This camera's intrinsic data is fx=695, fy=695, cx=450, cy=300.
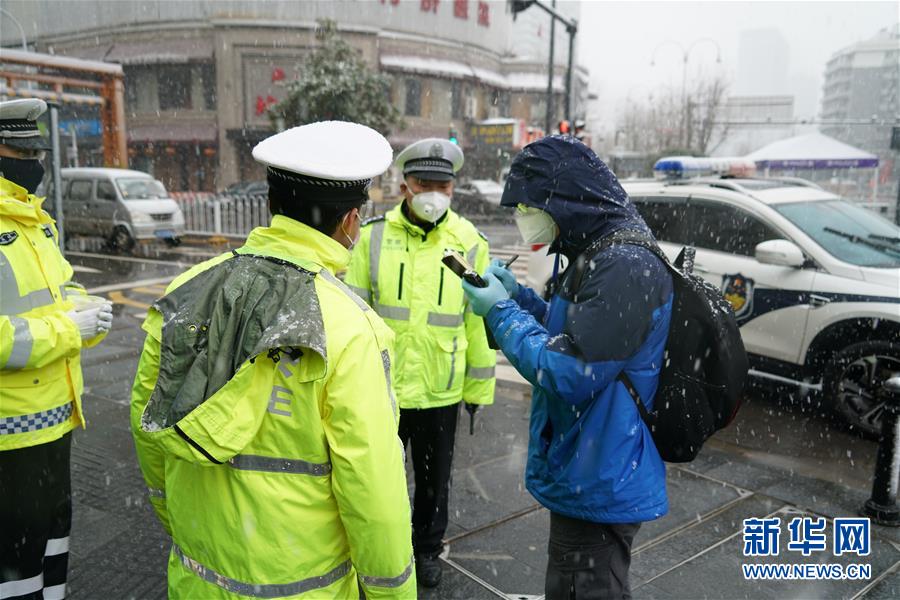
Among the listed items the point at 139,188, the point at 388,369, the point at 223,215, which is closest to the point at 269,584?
the point at 388,369

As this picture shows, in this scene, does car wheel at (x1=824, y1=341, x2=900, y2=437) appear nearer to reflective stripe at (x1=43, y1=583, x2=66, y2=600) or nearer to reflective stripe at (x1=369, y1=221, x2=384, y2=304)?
reflective stripe at (x1=369, y1=221, x2=384, y2=304)

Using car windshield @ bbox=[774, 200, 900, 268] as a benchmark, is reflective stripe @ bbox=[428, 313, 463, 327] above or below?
below

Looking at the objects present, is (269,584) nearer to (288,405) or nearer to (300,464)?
(300,464)

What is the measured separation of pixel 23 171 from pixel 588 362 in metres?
2.33

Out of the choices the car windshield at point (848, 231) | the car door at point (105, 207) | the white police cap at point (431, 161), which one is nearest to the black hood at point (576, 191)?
the white police cap at point (431, 161)

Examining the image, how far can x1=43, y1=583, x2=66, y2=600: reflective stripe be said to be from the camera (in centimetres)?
286

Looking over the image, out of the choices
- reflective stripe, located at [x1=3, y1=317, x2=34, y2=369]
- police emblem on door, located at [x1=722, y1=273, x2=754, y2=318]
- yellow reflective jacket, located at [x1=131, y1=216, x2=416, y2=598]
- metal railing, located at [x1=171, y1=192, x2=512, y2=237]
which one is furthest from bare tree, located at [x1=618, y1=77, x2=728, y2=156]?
yellow reflective jacket, located at [x1=131, y1=216, x2=416, y2=598]

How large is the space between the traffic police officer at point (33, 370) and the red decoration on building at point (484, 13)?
138ft

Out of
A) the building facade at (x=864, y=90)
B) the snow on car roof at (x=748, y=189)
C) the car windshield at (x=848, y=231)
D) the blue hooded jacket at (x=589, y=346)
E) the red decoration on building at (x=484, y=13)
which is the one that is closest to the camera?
the blue hooded jacket at (x=589, y=346)

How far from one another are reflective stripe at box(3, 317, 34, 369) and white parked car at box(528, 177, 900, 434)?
5.34 m

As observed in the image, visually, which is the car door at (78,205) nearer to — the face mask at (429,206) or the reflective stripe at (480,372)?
the face mask at (429,206)

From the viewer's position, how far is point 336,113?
29109 millimetres

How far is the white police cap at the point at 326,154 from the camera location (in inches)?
63.8

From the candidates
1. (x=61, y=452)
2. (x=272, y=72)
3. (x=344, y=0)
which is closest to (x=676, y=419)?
(x=61, y=452)
